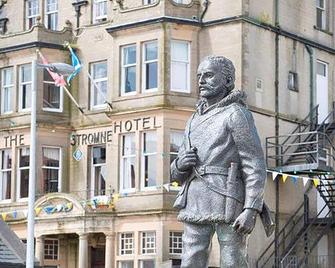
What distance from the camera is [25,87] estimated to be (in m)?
45.7

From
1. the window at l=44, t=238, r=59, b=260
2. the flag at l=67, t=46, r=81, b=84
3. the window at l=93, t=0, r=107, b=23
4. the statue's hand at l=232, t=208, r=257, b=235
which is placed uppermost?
the window at l=93, t=0, r=107, b=23

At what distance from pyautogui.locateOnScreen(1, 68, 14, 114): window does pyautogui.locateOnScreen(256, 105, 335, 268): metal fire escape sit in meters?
10.9

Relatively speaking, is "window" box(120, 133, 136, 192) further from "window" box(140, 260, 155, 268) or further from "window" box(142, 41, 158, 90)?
"window" box(140, 260, 155, 268)

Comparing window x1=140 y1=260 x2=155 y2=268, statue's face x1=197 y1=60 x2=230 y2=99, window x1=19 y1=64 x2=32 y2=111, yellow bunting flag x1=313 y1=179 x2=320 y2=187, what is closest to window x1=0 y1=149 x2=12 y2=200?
window x1=19 y1=64 x2=32 y2=111

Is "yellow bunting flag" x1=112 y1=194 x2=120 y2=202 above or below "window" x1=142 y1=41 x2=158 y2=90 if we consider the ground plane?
below

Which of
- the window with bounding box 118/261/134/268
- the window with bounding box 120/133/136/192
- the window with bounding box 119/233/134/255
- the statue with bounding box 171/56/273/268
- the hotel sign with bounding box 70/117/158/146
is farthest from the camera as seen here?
the window with bounding box 120/133/136/192

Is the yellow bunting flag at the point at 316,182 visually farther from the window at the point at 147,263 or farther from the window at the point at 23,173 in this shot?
the window at the point at 23,173

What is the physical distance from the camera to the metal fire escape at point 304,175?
1636 inches

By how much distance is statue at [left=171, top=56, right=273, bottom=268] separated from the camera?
1171 centimetres

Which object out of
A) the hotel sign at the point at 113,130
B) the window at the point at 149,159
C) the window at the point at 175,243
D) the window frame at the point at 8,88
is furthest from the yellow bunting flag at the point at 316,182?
the window frame at the point at 8,88

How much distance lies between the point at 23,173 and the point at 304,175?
1132 centimetres

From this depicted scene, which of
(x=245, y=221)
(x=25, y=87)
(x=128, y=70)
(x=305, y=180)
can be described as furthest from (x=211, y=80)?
(x=25, y=87)

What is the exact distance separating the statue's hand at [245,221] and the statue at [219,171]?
0.04 metres

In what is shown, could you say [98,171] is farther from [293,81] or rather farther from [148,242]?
[293,81]
